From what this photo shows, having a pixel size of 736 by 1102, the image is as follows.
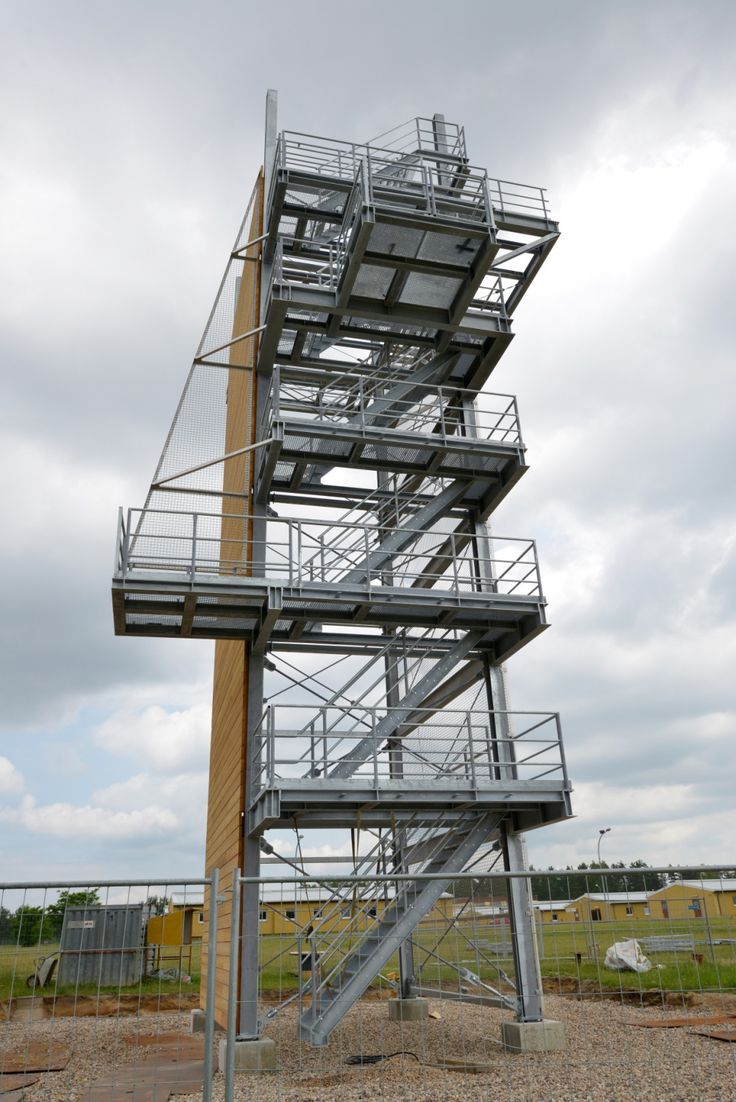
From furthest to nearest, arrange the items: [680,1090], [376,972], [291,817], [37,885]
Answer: [291,817]
[376,972]
[680,1090]
[37,885]

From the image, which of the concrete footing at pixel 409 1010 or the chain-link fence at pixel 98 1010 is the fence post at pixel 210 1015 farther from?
the concrete footing at pixel 409 1010

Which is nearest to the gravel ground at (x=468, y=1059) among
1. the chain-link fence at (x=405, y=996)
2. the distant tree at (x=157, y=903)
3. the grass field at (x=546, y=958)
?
the chain-link fence at (x=405, y=996)

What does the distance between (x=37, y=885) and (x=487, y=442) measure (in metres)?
11.6

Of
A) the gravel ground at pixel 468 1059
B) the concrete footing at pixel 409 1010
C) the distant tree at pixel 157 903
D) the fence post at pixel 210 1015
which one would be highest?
the distant tree at pixel 157 903

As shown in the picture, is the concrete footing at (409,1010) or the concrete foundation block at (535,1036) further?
the concrete footing at (409,1010)

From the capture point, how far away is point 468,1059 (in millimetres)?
12906

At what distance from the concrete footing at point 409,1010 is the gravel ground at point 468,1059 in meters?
0.29

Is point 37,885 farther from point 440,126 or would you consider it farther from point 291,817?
point 440,126

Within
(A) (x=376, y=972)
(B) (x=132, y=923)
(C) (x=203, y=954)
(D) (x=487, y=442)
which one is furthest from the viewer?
(B) (x=132, y=923)

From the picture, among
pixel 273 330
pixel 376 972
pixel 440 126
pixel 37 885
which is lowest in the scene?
pixel 376 972

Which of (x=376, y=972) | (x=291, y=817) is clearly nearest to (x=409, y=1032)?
(x=376, y=972)

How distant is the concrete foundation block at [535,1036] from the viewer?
13320 mm

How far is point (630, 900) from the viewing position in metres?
8.17

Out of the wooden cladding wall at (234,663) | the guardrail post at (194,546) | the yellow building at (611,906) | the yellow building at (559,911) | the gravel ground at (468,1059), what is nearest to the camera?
the yellow building at (611,906)
